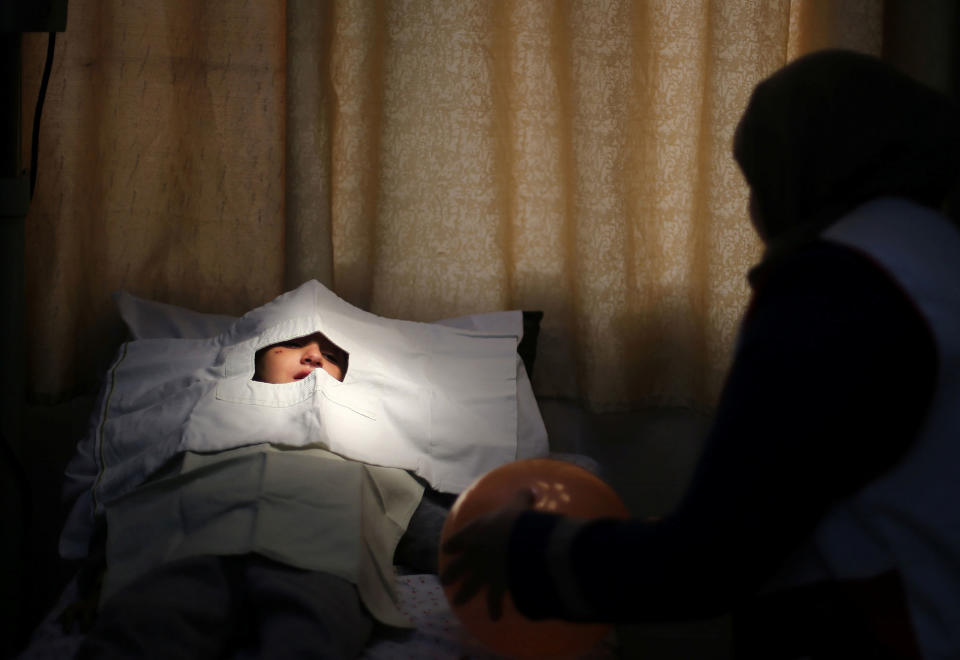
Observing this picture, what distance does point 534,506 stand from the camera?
1.13m

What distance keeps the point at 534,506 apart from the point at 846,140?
0.54m

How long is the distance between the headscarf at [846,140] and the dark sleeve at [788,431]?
0.42ft

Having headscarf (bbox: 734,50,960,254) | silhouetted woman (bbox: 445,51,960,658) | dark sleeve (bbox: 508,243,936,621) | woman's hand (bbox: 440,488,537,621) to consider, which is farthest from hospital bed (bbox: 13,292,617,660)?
headscarf (bbox: 734,50,960,254)

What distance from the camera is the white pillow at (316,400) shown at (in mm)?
1577

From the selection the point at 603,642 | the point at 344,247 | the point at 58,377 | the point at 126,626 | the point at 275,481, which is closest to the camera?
the point at 126,626

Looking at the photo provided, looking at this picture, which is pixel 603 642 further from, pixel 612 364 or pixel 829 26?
pixel 829 26

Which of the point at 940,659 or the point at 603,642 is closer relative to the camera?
the point at 940,659

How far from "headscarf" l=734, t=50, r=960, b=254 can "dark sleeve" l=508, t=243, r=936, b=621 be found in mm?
129

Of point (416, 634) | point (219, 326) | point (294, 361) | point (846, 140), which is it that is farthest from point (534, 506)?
point (219, 326)

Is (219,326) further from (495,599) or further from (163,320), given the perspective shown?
(495,599)

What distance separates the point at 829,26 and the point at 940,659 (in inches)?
60.2

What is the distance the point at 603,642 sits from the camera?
4.27 ft

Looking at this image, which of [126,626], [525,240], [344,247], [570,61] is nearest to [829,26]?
[570,61]

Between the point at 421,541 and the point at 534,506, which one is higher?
the point at 534,506
